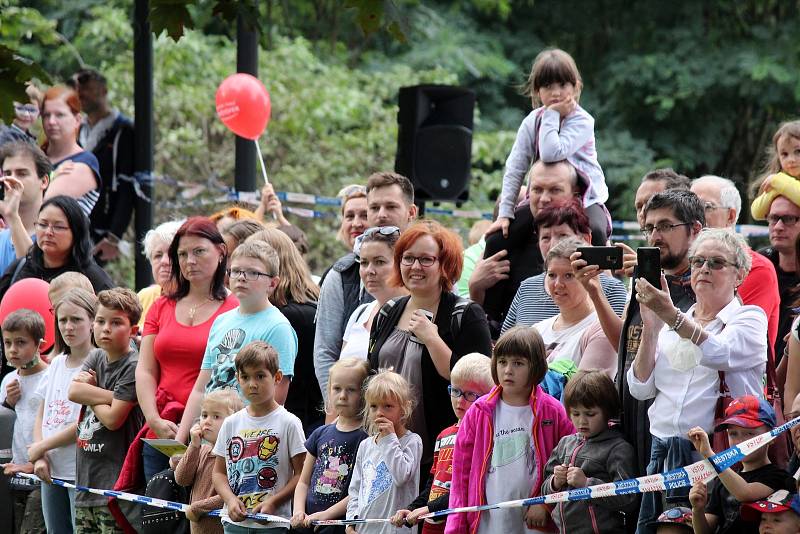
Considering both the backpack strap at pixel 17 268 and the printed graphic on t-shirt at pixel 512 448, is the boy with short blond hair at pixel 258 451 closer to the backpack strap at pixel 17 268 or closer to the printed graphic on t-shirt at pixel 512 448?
the printed graphic on t-shirt at pixel 512 448

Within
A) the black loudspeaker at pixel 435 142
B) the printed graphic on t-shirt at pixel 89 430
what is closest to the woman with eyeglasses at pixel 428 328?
the printed graphic on t-shirt at pixel 89 430

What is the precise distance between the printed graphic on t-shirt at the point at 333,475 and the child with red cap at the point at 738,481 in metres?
1.81

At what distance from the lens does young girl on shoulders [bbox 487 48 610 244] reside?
24.3 feet

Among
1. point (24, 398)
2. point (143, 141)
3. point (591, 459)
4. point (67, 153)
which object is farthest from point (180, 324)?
point (143, 141)

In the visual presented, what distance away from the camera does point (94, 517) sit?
7.55m

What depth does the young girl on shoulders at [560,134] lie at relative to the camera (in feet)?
24.3

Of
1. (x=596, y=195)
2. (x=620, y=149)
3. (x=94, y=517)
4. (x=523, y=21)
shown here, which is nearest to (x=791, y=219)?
(x=596, y=195)

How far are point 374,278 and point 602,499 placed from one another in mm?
1891

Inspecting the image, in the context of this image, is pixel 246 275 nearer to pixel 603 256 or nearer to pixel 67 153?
pixel 603 256

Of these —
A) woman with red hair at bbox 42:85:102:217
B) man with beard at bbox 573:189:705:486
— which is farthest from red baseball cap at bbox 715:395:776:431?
woman with red hair at bbox 42:85:102:217

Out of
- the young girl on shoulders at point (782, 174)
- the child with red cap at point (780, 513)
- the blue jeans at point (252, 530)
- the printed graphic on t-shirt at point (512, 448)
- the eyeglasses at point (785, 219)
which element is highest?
the young girl on shoulders at point (782, 174)

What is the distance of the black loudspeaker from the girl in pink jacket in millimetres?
4215

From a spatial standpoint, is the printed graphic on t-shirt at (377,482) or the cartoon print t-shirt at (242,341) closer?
the printed graphic on t-shirt at (377,482)

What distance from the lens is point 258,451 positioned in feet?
21.6
